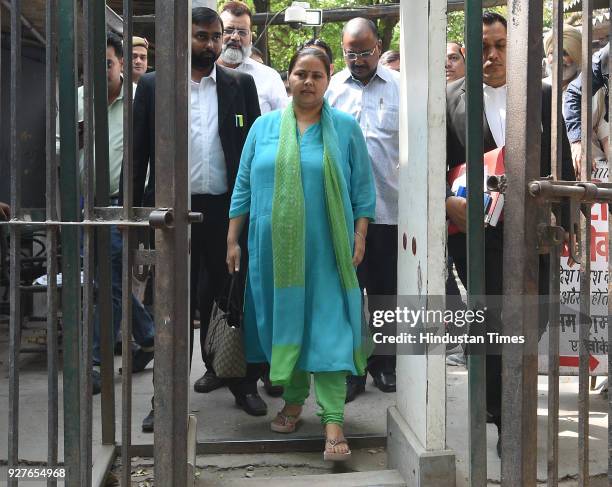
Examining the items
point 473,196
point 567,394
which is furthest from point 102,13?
point 567,394

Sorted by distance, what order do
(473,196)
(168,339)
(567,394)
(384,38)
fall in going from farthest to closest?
(384,38) < (567,394) < (473,196) < (168,339)

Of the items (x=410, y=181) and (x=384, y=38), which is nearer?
(x=410, y=181)

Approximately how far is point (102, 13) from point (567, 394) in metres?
3.53

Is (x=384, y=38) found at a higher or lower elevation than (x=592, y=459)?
higher

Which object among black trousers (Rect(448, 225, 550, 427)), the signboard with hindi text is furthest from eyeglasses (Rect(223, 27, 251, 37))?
black trousers (Rect(448, 225, 550, 427))

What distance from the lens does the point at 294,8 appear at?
10.7 metres

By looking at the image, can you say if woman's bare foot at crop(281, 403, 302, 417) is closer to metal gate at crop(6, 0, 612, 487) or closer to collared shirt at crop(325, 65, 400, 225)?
collared shirt at crop(325, 65, 400, 225)

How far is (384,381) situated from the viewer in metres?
5.17

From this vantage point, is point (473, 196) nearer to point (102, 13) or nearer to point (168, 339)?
point (168, 339)

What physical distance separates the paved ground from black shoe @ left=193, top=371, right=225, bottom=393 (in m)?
0.04

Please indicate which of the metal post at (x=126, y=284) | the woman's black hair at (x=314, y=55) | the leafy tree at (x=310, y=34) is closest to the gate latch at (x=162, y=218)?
the metal post at (x=126, y=284)

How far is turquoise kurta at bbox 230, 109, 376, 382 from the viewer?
4.05m

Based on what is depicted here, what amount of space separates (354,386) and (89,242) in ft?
8.65

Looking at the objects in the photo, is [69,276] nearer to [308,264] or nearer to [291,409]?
[308,264]
